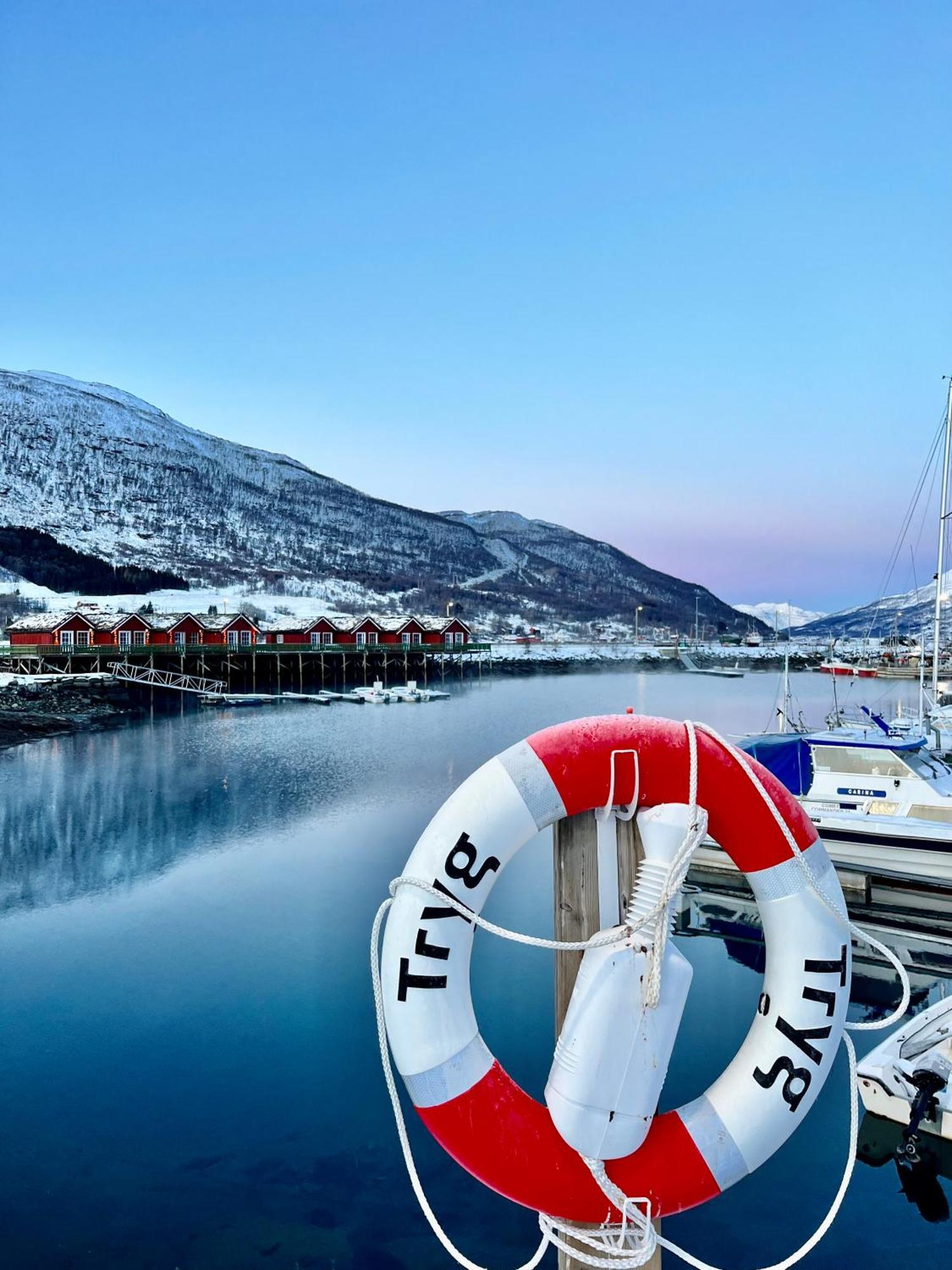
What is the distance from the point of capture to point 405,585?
129 meters

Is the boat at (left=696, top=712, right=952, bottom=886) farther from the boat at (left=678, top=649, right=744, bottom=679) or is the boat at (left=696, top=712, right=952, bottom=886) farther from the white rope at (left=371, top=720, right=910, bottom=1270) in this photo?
the boat at (left=678, top=649, right=744, bottom=679)

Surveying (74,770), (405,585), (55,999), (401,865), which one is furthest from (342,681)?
(405,585)

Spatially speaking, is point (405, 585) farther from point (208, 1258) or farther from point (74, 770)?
point (208, 1258)

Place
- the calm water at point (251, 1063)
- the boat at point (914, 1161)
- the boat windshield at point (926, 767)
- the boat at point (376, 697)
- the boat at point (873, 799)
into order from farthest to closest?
the boat at point (376, 697) → the boat windshield at point (926, 767) → the boat at point (873, 799) → the boat at point (914, 1161) → the calm water at point (251, 1063)

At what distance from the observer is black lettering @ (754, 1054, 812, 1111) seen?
2398mm

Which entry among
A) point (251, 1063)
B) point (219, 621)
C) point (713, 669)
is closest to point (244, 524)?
point (713, 669)

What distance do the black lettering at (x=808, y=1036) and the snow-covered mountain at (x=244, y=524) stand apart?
339ft

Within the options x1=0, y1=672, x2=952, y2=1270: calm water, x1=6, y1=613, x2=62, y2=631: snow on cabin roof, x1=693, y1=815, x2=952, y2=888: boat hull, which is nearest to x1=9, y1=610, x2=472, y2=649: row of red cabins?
x1=6, y1=613, x2=62, y2=631: snow on cabin roof

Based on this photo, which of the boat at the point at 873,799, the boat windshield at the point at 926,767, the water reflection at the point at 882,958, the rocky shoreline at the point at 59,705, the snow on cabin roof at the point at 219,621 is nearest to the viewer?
the water reflection at the point at 882,958

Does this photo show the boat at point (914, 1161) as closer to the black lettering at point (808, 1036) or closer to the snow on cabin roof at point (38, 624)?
the black lettering at point (808, 1036)

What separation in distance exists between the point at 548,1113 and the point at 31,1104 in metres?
5.10

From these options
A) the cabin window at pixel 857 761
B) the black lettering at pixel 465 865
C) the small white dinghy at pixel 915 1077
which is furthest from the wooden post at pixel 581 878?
the cabin window at pixel 857 761

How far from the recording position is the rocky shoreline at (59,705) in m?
25.5

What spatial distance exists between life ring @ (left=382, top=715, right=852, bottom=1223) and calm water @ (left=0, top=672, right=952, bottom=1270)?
2.60m
